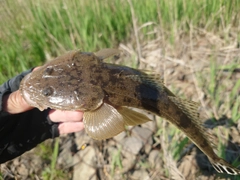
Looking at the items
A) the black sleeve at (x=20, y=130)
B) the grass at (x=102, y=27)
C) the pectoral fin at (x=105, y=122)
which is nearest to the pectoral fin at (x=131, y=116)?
the pectoral fin at (x=105, y=122)

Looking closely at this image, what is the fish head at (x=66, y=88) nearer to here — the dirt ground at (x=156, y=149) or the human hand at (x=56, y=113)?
the human hand at (x=56, y=113)

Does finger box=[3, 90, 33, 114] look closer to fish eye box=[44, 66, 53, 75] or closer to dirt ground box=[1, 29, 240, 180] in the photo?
fish eye box=[44, 66, 53, 75]

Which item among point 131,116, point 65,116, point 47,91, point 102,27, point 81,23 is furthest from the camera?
point 102,27

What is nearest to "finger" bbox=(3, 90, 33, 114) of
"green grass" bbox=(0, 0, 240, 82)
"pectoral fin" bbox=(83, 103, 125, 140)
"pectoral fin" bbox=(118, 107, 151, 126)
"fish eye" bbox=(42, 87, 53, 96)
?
"fish eye" bbox=(42, 87, 53, 96)

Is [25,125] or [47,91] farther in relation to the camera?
[25,125]

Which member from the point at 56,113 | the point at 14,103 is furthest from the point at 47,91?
the point at 56,113

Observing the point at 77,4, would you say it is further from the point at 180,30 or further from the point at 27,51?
the point at 180,30

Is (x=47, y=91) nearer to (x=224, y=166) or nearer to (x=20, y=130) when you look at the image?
(x=20, y=130)
